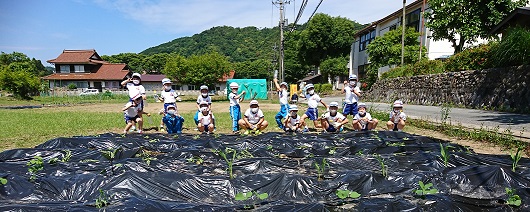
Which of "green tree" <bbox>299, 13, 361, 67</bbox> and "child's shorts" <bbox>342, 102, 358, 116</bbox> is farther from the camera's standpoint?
"green tree" <bbox>299, 13, 361, 67</bbox>

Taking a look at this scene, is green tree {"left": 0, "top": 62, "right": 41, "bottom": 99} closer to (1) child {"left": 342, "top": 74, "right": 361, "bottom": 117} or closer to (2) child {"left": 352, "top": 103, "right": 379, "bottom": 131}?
(1) child {"left": 342, "top": 74, "right": 361, "bottom": 117}

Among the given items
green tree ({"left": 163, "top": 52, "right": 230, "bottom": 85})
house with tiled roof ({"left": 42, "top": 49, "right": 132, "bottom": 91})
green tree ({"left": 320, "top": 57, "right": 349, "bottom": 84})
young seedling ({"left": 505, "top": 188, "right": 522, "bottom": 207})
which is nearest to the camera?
young seedling ({"left": 505, "top": 188, "right": 522, "bottom": 207})

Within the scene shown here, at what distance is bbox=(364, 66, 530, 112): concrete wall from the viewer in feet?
34.1

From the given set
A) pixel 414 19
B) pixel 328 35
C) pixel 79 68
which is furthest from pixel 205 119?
pixel 79 68

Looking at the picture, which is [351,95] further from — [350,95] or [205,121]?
[205,121]

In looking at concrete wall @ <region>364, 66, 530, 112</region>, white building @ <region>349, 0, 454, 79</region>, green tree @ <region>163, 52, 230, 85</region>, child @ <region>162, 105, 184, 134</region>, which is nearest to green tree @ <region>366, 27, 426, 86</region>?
white building @ <region>349, 0, 454, 79</region>

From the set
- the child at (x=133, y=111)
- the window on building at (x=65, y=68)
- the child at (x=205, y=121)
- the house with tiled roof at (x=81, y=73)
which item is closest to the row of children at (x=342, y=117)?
the child at (x=205, y=121)

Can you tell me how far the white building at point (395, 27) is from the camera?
70.6ft

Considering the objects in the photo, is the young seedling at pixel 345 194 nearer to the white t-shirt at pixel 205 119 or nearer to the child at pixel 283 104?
the child at pixel 283 104

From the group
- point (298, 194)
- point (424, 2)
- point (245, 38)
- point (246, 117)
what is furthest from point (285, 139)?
point (245, 38)

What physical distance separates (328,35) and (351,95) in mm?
30170

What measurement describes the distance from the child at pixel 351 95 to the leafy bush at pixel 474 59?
8.11 meters

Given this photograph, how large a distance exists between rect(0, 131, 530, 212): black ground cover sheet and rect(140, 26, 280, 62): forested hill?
192ft

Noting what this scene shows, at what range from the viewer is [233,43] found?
71188 mm
